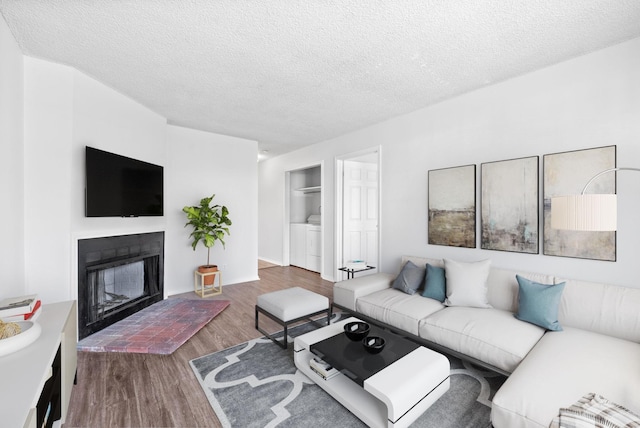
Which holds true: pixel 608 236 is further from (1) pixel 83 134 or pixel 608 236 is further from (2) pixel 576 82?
(1) pixel 83 134

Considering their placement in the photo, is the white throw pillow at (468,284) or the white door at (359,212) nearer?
the white throw pillow at (468,284)

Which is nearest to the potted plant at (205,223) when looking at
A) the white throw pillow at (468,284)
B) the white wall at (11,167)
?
the white wall at (11,167)

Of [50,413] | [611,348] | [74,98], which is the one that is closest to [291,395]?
[50,413]

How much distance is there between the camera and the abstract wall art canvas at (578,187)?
2342mm

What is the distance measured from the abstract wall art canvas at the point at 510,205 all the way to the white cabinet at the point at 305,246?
3500mm

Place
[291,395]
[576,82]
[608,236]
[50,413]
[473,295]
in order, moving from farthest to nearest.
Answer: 1. [473,295]
2. [576,82]
3. [608,236]
4. [291,395]
5. [50,413]

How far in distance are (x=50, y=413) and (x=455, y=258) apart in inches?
144

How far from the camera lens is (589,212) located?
180 centimetres

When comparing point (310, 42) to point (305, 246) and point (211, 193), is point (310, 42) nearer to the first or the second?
point (211, 193)

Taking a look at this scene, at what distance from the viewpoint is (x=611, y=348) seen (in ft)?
6.07

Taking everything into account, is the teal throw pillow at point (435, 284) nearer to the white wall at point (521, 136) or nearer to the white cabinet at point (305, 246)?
the white wall at point (521, 136)

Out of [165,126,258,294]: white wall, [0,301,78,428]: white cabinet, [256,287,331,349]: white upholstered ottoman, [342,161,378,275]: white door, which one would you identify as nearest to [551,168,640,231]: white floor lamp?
[256,287,331,349]: white upholstered ottoman

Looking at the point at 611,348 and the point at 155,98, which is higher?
the point at 155,98

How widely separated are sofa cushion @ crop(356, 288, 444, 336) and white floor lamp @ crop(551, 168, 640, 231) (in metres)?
1.33
